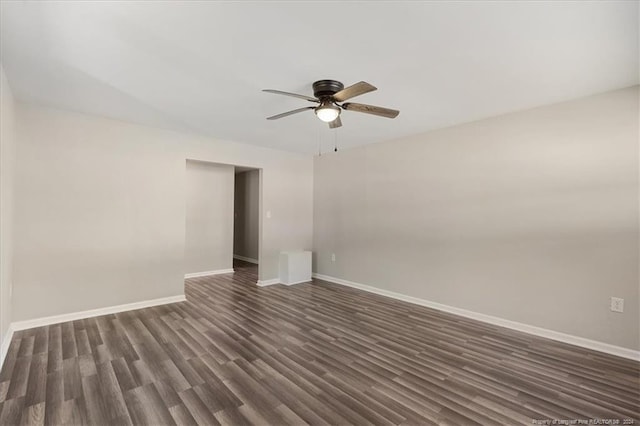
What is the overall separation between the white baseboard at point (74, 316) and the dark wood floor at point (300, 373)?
0.37 feet

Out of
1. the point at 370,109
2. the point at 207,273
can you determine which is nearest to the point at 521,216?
the point at 370,109

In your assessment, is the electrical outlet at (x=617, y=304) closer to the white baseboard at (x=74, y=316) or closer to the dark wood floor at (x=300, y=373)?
the dark wood floor at (x=300, y=373)

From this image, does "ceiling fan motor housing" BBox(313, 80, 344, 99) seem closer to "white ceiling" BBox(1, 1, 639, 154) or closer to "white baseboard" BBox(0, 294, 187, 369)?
"white ceiling" BBox(1, 1, 639, 154)

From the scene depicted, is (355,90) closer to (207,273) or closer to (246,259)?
(207,273)

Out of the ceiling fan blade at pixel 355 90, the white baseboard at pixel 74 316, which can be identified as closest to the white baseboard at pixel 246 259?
the white baseboard at pixel 74 316

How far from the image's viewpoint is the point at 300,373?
91.6 inches

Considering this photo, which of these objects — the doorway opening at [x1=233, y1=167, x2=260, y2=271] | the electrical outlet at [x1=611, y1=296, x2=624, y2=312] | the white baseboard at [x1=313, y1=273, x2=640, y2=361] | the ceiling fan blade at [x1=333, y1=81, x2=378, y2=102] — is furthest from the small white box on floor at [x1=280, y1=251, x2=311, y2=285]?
the electrical outlet at [x1=611, y1=296, x2=624, y2=312]

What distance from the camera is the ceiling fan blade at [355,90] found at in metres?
2.09

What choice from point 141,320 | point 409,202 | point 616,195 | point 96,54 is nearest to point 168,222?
point 141,320

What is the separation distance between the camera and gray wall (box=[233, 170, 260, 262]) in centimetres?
730

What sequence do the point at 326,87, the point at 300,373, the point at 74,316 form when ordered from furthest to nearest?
the point at 74,316
the point at 326,87
the point at 300,373

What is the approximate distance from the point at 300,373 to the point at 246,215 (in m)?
5.67

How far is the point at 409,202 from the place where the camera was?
14.3ft

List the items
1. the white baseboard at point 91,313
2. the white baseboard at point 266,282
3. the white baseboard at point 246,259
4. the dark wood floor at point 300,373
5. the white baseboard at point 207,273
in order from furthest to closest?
the white baseboard at point 246,259 < the white baseboard at point 207,273 < the white baseboard at point 266,282 < the white baseboard at point 91,313 < the dark wood floor at point 300,373
